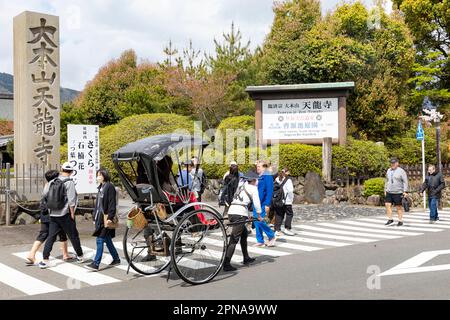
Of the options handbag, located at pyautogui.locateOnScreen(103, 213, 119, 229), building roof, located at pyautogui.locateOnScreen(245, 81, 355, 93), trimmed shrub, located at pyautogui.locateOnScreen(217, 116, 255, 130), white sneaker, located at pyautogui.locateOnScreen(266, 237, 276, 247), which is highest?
building roof, located at pyautogui.locateOnScreen(245, 81, 355, 93)

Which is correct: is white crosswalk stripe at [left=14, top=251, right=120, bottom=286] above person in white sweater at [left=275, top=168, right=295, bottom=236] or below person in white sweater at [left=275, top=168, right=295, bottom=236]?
below

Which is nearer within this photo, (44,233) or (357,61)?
(44,233)

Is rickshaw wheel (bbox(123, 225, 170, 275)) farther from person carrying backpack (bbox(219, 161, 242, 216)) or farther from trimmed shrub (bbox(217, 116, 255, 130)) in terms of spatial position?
trimmed shrub (bbox(217, 116, 255, 130))

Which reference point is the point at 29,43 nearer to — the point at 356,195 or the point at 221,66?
the point at 356,195

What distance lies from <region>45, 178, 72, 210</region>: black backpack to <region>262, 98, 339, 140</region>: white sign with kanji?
13474 mm

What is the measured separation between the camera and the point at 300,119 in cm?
2122

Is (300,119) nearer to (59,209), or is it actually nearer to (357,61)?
(357,61)

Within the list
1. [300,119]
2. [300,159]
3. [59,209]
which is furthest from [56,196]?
[300,119]

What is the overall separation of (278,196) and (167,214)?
433 cm

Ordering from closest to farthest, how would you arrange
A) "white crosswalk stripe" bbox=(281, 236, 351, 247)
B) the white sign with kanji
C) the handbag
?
the handbag, "white crosswalk stripe" bbox=(281, 236, 351, 247), the white sign with kanji

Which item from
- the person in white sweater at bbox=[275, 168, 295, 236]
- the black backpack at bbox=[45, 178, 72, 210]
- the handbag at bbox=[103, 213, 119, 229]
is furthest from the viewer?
the person in white sweater at bbox=[275, 168, 295, 236]

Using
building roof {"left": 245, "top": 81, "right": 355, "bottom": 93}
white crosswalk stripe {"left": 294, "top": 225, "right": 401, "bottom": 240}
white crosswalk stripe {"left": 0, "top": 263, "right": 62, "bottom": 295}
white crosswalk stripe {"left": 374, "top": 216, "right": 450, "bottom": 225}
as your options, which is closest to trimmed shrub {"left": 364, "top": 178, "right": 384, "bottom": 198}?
white crosswalk stripe {"left": 374, "top": 216, "right": 450, "bottom": 225}

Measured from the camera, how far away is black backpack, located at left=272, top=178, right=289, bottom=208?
11781 millimetres

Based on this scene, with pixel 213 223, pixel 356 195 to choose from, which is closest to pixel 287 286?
pixel 213 223
